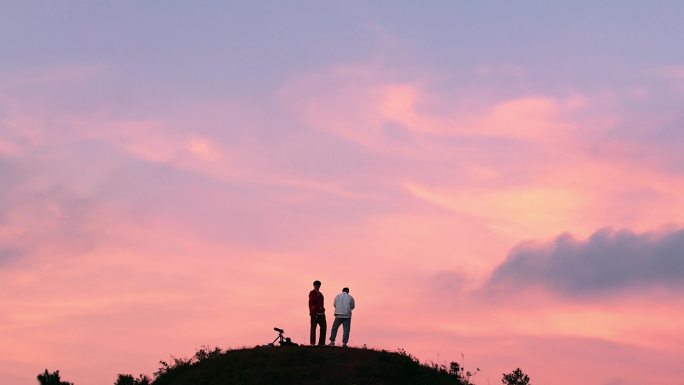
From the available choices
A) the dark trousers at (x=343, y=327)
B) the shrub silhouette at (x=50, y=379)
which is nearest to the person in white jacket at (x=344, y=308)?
the dark trousers at (x=343, y=327)

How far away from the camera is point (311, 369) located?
132 feet

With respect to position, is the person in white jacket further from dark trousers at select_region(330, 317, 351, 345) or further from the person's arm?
the person's arm

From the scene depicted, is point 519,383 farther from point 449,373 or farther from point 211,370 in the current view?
point 211,370

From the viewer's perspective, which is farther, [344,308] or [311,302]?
[311,302]

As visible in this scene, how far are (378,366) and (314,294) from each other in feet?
14.5

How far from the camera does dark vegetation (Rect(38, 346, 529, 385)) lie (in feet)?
131

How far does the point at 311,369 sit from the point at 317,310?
11.6ft

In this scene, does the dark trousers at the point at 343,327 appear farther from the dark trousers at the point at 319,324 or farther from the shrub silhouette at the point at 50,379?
the shrub silhouette at the point at 50,379

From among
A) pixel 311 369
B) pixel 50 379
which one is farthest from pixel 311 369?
pixel 50 379

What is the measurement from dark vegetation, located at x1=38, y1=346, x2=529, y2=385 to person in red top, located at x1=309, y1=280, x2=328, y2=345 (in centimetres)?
116

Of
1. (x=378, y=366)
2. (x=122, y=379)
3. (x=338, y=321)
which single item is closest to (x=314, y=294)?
(x=338, y=321)

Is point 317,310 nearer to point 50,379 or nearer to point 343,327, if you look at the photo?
point 343,327

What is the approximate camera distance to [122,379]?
62.4 metres

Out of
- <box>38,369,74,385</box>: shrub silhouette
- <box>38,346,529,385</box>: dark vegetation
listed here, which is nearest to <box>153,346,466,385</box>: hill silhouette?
<box>38,346,529,385</box>: dark vegetation
